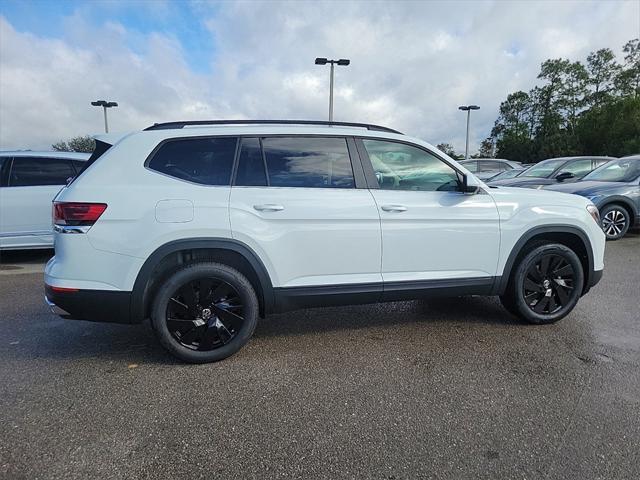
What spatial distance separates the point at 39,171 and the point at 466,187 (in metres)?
6.38

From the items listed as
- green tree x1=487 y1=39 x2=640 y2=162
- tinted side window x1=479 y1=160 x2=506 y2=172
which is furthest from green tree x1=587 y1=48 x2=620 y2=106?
tinted side window x1=479 y1=160 x2=506 y2=172

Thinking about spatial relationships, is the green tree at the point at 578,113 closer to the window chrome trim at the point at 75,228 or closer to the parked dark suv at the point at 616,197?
the parked dark suv at the point at 616,197


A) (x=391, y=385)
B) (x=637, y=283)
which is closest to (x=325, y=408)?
(x=391, y=385)

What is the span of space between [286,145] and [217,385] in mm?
1828

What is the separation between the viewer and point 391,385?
2.87 m

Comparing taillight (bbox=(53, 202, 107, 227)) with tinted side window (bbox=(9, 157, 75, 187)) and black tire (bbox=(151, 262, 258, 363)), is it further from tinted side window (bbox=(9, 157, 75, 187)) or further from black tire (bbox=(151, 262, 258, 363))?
tinted side window (bbox=(9, 157, 75, 187))

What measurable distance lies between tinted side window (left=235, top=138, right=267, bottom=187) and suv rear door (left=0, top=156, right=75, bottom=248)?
4709 mm

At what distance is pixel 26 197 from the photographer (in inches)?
253

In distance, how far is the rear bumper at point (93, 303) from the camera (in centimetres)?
294

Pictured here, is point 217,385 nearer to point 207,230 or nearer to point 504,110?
point 207,230

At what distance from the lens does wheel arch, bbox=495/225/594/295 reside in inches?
146

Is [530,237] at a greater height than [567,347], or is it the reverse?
[530,237]

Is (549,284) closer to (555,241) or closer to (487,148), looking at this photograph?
(555,241)

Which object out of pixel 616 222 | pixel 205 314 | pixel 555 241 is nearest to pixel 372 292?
pixel 205 314
